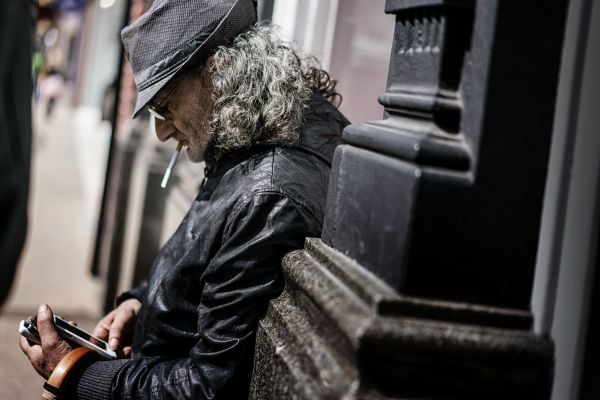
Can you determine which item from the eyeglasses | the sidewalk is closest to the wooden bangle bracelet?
the sidewalk

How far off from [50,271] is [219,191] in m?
5.53

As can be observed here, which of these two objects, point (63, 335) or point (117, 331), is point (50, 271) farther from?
point (63, 335)

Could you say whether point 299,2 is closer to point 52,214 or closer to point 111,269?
point 111,269

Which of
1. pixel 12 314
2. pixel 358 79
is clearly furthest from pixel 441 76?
pixel 12 314

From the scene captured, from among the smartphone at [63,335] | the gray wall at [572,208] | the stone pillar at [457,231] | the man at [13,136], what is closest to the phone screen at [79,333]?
the smartphone at [63,335]

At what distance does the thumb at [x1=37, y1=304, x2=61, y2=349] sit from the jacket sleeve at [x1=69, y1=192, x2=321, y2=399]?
1.17 feet

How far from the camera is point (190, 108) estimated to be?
237 centimetres

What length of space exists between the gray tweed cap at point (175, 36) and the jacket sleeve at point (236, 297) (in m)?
0.52

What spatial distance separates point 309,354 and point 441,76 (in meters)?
0.63

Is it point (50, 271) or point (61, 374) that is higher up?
point (61, 374)

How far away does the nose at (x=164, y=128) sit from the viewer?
2463 mm

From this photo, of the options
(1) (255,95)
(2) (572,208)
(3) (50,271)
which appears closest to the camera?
(2) (572,208)

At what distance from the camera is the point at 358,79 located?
344cm

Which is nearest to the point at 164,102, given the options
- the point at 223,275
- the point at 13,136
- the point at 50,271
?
the point at 223,275
